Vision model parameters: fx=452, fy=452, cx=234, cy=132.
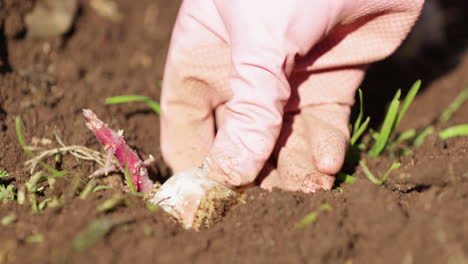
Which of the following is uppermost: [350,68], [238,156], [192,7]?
[192,7]

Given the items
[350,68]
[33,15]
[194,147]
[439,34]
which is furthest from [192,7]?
[439,34]

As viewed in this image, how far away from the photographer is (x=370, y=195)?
1.22m

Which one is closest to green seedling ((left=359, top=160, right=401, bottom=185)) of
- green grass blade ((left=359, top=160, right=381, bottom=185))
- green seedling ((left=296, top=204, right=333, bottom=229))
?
green grass blade ((left=359, top=160, right=381, bottom=185))

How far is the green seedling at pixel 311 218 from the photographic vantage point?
1.22 meters

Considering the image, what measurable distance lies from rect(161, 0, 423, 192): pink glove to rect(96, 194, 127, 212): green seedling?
1.00ft

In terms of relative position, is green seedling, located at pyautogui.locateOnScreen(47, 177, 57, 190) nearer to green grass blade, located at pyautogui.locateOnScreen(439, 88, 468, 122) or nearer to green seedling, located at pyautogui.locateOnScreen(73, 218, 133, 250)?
green seedling, located at pyautogui.locateOnScreen(73, 218, 133, 250)

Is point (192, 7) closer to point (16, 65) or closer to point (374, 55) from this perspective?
point (374, 55)

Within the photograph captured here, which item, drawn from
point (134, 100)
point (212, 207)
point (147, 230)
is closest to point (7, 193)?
point (147, 230)

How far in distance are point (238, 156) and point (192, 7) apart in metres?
0.60

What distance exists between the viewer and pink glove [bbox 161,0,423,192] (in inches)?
55.2

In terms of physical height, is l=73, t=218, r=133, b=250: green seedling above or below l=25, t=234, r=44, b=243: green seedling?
above

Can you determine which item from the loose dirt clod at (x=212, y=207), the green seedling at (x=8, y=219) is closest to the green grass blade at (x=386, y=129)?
the loose dirt clod at (x=212, y=207)

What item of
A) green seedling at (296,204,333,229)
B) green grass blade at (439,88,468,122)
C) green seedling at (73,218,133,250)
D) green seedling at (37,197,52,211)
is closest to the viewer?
green seedling at (73,218,133,250)

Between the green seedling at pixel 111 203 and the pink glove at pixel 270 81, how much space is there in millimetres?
306
